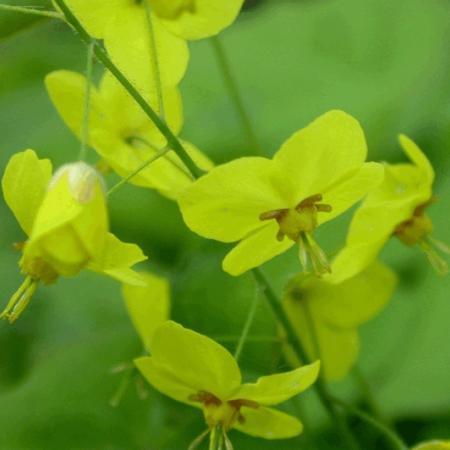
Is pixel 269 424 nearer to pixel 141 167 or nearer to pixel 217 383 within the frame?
pixel 217 383

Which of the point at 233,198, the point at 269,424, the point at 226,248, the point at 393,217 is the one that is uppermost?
the point at 233,198

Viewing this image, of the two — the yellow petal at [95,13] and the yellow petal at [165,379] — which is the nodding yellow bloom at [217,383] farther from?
the yellow petal at [95,13]

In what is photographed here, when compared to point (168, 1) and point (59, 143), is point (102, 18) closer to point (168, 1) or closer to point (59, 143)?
point (168, 1)

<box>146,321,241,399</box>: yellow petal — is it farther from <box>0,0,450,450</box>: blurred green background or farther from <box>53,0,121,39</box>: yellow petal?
<box>53,0,121,39</box>: yellow petal

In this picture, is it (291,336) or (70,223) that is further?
(291,336)

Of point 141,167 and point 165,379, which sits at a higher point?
point 141,167

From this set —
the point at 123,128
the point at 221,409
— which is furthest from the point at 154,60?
the point at 221,409
